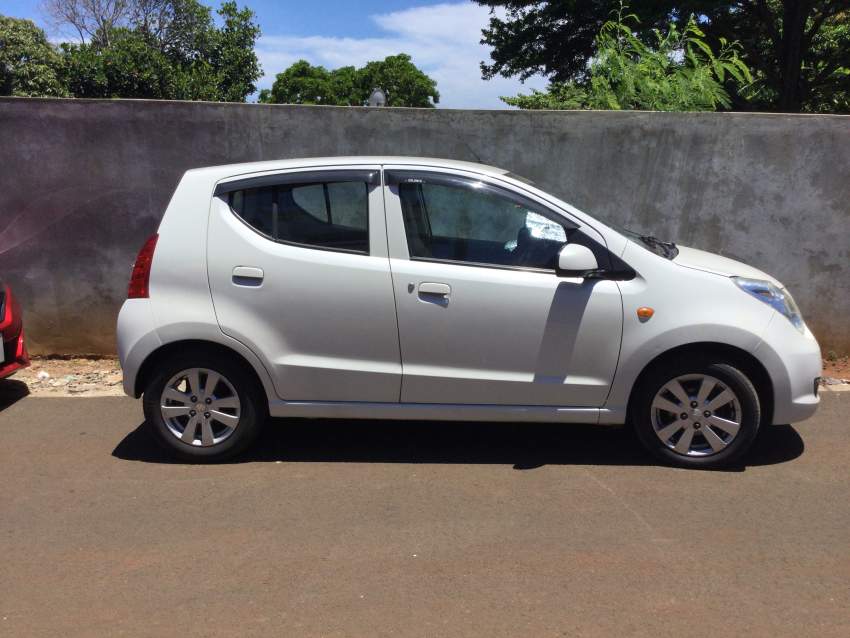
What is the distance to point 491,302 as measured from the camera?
4594mm

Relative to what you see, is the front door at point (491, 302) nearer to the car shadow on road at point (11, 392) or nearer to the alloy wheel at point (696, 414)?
the alloy wheel at point (696, 414)

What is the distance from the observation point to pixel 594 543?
3.89 metres

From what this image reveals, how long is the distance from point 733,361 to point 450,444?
5.89ft

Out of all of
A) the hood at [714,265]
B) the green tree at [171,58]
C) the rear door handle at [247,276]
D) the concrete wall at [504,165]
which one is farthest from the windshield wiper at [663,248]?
the green tree at [171,58]

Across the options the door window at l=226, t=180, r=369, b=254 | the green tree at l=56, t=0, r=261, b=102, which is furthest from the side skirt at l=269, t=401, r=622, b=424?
the green tree at l=56, t=0, r=261, b=102

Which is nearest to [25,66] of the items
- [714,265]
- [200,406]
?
[200,406]

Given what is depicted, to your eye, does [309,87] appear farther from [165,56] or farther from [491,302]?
[491,302]

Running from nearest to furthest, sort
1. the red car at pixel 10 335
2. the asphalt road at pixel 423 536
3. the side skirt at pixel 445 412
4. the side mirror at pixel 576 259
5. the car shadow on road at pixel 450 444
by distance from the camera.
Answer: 1. the asphalt road at pixel 423 536
2. the side mirror at pixel 576 259
3. the side skirt at pixel 445 412
4. the car shadow on road at pixel 450 444
5. the red car at pixel 10 335

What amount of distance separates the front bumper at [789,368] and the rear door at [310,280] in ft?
6.86

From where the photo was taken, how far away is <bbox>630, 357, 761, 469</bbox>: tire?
15.1 ft

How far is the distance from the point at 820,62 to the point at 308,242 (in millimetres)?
19577

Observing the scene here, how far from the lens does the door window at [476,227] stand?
4.69 meters

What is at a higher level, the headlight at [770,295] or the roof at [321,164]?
the roof at [321,164]

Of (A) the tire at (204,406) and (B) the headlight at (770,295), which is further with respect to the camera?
(A) the tire at (204,406)
